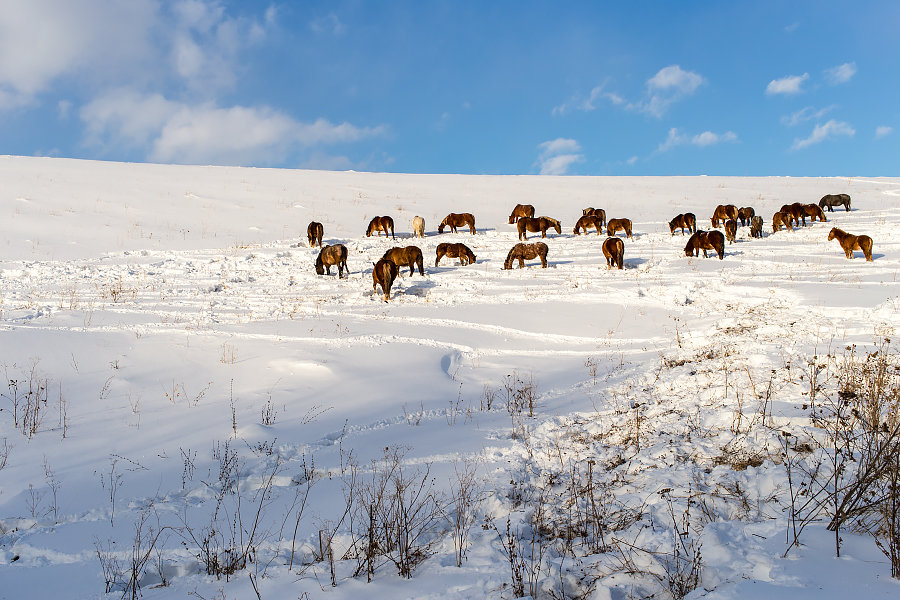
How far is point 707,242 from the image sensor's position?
17.8 meters

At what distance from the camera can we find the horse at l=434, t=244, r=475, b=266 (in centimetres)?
1875

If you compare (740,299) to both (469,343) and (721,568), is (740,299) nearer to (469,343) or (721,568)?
(469,343)

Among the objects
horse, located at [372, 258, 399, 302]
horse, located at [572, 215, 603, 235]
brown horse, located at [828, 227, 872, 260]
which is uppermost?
horse, located at [572, 215, 603, 235]

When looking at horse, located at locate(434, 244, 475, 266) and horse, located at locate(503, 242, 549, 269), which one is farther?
horse, located at locate(434, 244, 475, 266)

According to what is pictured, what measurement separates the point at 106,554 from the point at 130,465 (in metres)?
1.61

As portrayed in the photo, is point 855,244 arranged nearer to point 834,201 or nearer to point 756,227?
point 756,227

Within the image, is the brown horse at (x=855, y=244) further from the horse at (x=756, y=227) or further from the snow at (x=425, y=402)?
the horse at (x=756, y=227)

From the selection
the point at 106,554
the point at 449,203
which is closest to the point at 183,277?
the point at 106,554

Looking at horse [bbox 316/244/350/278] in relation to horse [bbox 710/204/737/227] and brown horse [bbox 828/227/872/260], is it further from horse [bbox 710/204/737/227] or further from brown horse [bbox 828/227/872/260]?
horse [bbox 710/204/737/227]

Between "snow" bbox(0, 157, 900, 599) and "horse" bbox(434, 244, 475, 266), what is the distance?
0.43 m

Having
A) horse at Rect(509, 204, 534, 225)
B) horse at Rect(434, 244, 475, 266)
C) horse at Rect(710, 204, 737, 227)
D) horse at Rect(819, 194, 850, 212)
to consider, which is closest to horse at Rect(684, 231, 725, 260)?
horse at Rect(710, 204, 737, 227)

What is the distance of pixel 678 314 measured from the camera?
38.3 ft

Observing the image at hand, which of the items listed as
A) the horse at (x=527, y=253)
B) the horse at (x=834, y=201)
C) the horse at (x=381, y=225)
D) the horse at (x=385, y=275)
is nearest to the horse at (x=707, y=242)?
the horse at (x=527, y=253)

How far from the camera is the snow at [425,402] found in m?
3.35
